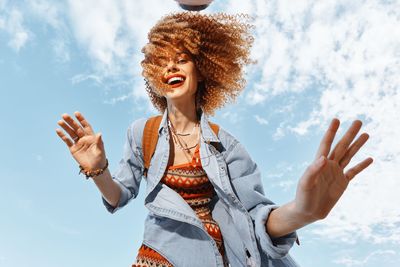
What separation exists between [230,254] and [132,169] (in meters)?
0.94

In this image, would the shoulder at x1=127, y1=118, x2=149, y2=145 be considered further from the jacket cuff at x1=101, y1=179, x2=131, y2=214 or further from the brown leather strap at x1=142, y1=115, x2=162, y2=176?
the jacket cuff at x1=101, y1=179, x2=131, y2=214

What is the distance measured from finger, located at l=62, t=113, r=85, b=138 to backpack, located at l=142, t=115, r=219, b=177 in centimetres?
55

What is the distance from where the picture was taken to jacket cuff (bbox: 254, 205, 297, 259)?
9.35 ft

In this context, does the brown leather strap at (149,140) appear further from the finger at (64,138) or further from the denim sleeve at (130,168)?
the finger at (64,138)

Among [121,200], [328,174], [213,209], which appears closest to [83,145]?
[121,200]

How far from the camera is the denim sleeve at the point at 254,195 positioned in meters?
2.87

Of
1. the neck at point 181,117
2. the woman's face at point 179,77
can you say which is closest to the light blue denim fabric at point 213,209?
the neck at point 181,117

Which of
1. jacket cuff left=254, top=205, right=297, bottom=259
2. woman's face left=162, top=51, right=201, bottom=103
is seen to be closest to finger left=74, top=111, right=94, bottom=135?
woman's face left=162, top=51, right=201, bottom=103

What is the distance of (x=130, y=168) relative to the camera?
338 cm

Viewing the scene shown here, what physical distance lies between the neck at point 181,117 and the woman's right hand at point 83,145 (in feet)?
2.38

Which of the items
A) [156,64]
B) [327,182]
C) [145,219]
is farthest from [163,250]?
[156,64]

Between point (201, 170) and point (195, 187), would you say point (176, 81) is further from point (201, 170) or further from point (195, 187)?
point (195, 187)

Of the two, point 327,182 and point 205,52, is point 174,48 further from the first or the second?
point 327,182

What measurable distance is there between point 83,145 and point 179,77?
922 millimetres
